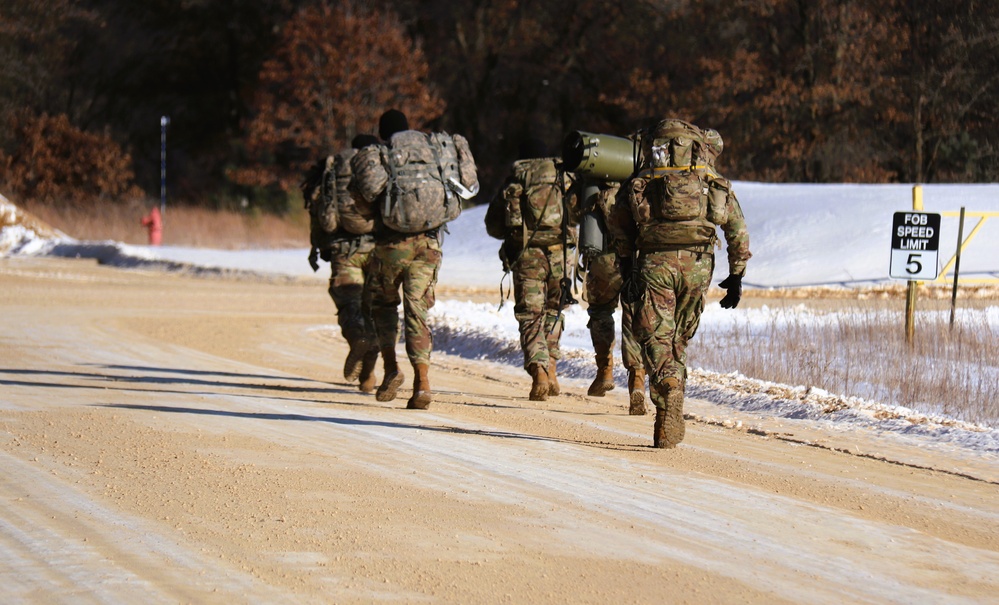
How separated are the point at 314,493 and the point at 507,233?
15.1ft

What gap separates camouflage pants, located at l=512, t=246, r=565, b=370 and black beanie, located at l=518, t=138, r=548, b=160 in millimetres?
706

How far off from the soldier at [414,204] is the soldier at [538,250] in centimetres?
83

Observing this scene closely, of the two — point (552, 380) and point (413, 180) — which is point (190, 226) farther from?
point (413, 180)

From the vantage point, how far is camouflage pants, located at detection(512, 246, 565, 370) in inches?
427

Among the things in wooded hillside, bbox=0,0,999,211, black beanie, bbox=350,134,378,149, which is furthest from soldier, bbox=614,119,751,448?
wooded hillside, bbox=0,0,999,211

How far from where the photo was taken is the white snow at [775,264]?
1041 centimetres

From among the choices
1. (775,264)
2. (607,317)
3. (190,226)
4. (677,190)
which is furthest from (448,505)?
(190,226)

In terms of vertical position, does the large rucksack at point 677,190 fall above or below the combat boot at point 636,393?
above

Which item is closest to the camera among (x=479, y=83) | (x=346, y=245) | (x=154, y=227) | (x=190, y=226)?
(x=346, y=245)

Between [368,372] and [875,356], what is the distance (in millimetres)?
4881

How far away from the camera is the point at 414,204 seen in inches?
387

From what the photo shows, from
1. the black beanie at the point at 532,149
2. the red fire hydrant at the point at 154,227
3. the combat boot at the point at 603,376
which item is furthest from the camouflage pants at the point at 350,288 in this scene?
the red fire hydrant at the point at 154,227

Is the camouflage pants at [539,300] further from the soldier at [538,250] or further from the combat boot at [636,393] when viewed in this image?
the combat boot at [636,393]

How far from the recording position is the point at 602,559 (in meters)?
5.62
